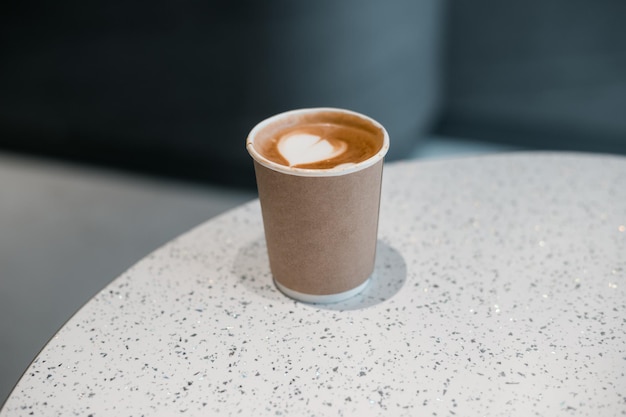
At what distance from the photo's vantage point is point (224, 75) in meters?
2.21

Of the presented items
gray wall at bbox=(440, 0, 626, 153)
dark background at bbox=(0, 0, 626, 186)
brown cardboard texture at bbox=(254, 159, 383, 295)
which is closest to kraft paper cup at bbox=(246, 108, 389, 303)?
brown cardboard texture at bbox=(254, 159, 383, 295)

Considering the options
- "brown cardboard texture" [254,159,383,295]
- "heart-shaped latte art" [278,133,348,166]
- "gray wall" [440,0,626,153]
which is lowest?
"gray wall" [440,0,626,153]

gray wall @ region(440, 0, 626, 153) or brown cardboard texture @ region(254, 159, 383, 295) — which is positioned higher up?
brown cardboard texture @ region(254, 159, 383, 295)

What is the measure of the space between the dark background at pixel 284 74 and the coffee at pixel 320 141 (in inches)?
50.4

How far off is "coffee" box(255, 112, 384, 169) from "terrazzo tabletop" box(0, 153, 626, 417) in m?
0.17

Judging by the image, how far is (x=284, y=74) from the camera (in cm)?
212

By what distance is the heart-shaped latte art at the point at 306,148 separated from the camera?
77cm

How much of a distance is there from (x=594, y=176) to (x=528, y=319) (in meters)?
0.37

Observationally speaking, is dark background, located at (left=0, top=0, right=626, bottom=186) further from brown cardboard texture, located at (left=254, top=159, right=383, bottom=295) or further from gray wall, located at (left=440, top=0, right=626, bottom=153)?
brown cardboard texture, located at (left=254, top=159, right=383, bottom=295)

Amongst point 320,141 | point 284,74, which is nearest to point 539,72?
point 284,74

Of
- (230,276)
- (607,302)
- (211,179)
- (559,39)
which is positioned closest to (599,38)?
(559,39)

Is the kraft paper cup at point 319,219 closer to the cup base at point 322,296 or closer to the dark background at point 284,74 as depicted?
the cup base at point 322,296

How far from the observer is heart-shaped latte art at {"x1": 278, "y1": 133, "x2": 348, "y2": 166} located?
77cm

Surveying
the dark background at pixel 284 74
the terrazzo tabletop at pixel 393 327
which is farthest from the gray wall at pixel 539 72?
the terrazzo tabletop at pixel 393 327
